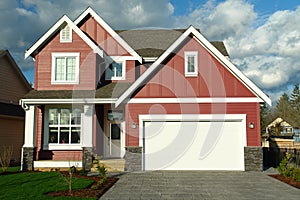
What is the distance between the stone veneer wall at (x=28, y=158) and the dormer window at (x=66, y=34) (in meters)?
5.56

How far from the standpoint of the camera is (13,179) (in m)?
11.6

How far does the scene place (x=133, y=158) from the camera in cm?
1415

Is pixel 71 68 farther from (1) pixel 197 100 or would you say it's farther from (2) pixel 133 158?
(1) pixel 197 100

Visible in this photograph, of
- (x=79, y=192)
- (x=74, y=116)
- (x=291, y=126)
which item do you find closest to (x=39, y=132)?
(x=74, y=116)

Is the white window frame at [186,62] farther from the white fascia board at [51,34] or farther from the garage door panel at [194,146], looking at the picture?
the white fascia board at [51,34]

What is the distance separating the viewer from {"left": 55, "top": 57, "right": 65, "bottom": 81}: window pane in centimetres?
1584

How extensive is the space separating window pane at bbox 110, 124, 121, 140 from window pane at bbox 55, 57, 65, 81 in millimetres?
3607

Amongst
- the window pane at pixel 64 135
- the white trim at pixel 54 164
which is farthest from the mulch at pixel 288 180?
the window pane at pixel 64 135

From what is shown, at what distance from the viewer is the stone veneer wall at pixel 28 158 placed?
1462 centimetres

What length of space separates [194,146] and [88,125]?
16.1ft

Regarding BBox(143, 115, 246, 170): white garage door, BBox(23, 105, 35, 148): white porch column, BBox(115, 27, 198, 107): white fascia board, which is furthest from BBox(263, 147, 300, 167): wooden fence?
BBox(23, 105, 35, 148): white porch column

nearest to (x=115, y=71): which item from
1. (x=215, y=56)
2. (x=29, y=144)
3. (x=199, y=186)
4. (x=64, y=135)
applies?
(x=64, y=135)

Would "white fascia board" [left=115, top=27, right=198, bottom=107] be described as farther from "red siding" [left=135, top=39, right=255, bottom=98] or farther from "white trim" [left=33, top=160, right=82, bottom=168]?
"white trim" [left=33, top=160, right=82, bottom=168]

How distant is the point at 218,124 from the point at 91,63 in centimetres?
681
